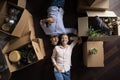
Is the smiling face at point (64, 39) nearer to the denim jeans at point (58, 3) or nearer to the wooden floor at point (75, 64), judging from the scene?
the wooden floor at point (75, 64)

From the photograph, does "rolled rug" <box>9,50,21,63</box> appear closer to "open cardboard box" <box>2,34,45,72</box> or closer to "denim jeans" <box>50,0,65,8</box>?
"open cardboard box" <box>2,34,45,72</box>

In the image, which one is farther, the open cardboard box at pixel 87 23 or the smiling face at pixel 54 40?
the smiling face at pixel 54 40

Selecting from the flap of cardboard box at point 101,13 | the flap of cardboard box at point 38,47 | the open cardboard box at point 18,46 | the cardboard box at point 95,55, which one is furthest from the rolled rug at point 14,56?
the flap of cardboard box at point 101,13

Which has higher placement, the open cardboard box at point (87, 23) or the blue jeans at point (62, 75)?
the open cardboard box at point (87, 23)

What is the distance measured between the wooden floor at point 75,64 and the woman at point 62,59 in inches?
6.5

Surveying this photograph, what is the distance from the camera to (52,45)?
2869mm

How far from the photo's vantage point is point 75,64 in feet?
9.50

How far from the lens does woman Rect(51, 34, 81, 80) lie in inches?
106

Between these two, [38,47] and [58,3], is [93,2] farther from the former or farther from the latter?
[38,47]

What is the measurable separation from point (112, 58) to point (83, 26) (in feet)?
1.90

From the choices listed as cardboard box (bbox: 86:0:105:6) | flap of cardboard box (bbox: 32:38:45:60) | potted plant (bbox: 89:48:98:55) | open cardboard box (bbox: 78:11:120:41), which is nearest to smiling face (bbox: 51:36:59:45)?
flap of cardboard box (bbox: 32:38:45:60)

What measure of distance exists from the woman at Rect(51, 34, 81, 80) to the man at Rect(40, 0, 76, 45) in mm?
88

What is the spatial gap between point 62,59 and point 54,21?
407 mm

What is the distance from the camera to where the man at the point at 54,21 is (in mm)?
2641
